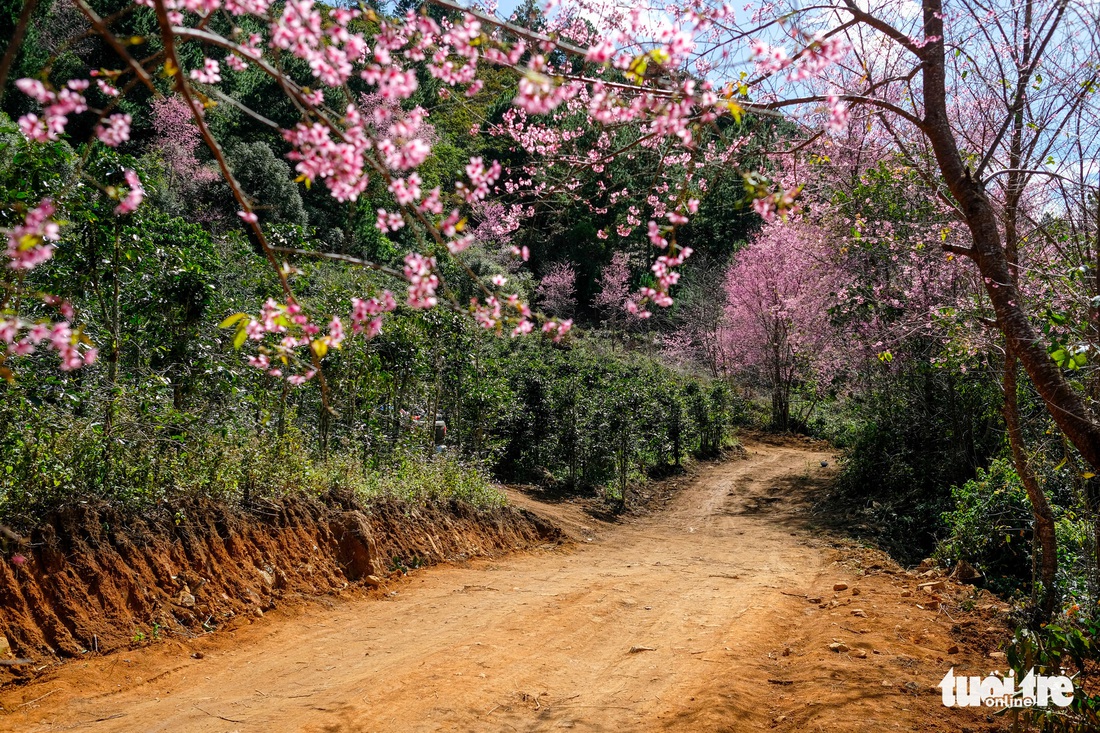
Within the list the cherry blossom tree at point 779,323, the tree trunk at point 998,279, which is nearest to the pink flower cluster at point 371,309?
the tree trunk at point 998,279

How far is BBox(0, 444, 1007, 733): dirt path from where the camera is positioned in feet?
Answer: 12.5

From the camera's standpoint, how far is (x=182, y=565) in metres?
5.30

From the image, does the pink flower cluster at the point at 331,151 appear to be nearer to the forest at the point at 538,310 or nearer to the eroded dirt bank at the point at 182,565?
the forest at the point at 538,310

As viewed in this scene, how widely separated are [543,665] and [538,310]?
4.09 metres

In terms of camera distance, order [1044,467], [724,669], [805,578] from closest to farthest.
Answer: [724,669], [1044,467], [805,578]

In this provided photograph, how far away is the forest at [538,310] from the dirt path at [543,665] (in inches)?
39.8

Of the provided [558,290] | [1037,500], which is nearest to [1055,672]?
[1037,500]

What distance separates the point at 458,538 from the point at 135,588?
13.0 ft

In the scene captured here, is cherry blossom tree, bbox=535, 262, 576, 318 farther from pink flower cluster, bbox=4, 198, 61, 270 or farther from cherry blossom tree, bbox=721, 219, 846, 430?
pink flower cluster, bbox=4, 198, 61, 270

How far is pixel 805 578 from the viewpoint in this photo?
7996mm

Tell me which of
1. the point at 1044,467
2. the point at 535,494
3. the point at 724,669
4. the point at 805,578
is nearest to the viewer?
the point at 724,669

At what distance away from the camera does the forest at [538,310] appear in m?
2.30

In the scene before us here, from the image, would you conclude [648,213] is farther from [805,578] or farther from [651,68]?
[651,68]

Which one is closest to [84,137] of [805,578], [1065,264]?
[805,578]
